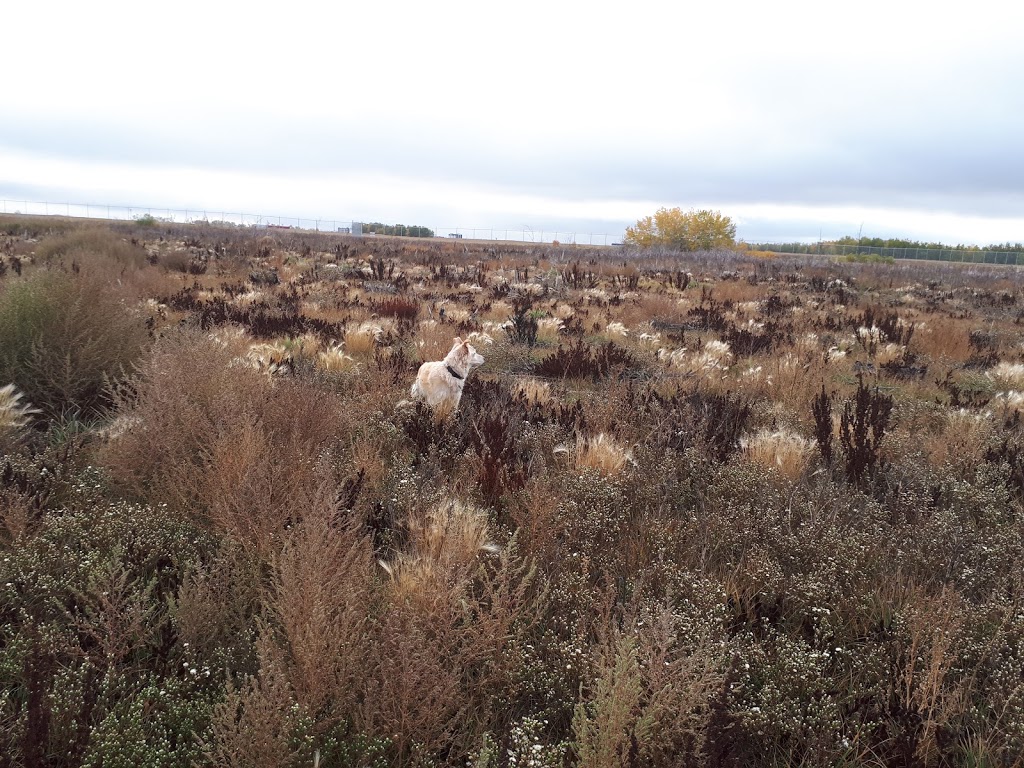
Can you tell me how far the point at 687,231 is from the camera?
53250 millimetres

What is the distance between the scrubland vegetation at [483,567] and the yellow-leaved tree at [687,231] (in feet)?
160

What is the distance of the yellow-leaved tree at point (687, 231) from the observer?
52.0 metres

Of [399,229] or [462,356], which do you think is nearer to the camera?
[462,356]

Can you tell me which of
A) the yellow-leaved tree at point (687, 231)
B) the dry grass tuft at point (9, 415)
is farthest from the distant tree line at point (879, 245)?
the dry grass tuft at point (9, 415)

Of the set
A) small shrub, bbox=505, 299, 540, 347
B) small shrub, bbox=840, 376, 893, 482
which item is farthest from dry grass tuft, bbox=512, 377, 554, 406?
small shrub, bbox=505, 299, 540, 347

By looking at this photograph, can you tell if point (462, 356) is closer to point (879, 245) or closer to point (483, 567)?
point (483, 567)

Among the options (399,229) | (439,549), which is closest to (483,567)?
(439,549)

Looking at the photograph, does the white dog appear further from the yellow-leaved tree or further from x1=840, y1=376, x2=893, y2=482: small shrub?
the yellow-leaved tree

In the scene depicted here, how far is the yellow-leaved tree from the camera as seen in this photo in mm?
52000

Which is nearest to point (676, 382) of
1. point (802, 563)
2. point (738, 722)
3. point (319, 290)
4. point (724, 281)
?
point (802, 563)

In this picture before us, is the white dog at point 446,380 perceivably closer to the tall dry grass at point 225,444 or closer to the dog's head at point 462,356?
the dog's head at point 462,356

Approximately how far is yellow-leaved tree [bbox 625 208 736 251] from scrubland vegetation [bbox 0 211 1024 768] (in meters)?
48.7

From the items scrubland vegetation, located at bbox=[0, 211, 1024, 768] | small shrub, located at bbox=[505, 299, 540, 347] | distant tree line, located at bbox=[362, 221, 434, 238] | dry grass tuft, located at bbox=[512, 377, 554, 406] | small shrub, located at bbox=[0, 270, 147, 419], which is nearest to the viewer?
scrubland vegetation, located at bbox=[0, 211, 1024, 768]

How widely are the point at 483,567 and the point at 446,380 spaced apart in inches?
104
